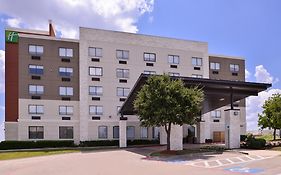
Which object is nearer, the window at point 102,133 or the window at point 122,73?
the window at point 102,133

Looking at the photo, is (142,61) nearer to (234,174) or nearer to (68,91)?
(68,91)

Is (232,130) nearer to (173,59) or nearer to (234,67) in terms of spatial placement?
(173,59)

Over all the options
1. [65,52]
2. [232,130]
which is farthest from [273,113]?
[65,52]

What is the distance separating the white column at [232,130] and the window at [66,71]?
23133 millimetres

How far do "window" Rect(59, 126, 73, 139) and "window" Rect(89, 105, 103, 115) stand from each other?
11.6 feet

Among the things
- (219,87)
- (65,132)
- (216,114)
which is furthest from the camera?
(216,114)

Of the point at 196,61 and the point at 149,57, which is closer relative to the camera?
the point at 149,57

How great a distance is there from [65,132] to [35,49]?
11820 millimetres

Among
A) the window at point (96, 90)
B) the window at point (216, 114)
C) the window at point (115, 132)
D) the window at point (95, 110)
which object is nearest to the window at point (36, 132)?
the window at point (95, 110)

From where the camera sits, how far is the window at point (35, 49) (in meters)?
43.4

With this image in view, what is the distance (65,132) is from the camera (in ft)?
145

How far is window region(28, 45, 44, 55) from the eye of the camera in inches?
1710

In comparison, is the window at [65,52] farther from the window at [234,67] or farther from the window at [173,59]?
the window at [234,67]

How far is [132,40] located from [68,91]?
38.9 ft
